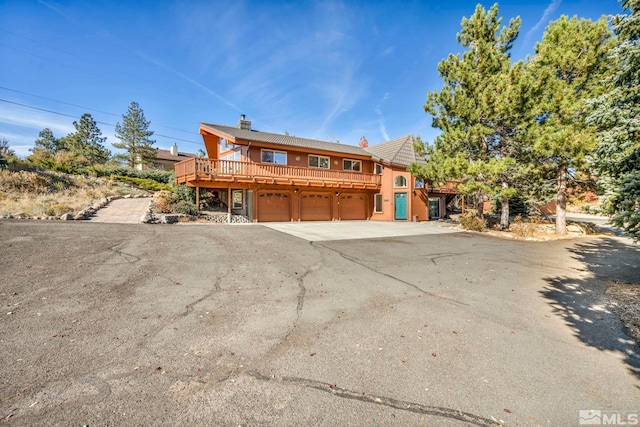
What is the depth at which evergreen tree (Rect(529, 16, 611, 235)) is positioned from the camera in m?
11.7

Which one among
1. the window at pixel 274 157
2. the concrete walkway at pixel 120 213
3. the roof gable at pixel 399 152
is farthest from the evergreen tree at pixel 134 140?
the roof gable at pixel 399 152

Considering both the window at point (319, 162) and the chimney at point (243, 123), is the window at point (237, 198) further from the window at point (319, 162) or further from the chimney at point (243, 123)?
the window at point (319, 162)

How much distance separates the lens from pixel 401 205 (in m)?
21.6

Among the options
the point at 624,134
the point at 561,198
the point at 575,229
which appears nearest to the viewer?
the point at 624,134

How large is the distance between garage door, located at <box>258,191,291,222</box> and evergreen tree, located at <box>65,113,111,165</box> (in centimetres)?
3909

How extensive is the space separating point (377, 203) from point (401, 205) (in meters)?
2.08

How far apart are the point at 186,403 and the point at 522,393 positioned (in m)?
3.07

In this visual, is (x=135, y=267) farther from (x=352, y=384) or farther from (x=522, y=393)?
(x=522, y=393)

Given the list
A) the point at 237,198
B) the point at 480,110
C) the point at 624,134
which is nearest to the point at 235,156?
the point at 237,198

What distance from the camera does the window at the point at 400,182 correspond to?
2148 cm

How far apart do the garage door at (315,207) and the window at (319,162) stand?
7.75ft

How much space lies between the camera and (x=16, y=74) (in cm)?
2259

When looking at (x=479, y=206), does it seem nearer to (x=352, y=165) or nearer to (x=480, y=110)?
(x=480, y=110)

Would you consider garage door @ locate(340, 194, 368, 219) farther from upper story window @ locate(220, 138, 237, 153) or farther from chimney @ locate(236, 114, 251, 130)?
chimney @ locate(236, 114, 251, 130)
